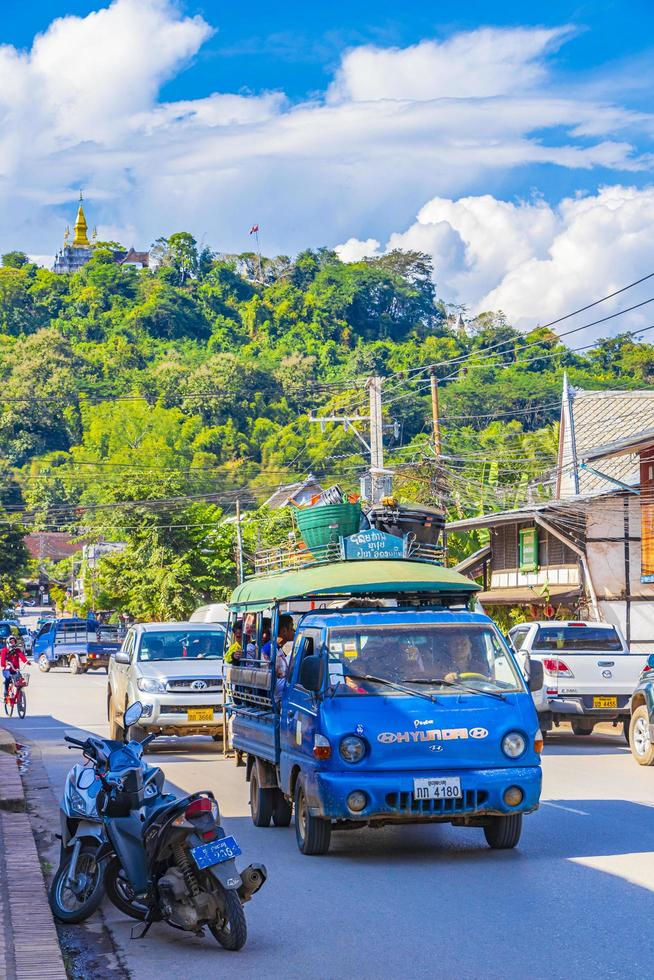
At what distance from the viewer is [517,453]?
6162 centimetres

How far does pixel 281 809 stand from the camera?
40.4 ft

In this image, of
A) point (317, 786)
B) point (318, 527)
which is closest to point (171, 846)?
point (317, 786)

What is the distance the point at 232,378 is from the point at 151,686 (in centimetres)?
8644

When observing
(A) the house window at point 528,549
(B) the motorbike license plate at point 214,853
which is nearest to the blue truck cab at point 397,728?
(B) the motorbike license plate at point 214,853

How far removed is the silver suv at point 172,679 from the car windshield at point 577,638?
5321mm

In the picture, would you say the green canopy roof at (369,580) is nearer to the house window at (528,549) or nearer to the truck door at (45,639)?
the house window at (528,549)

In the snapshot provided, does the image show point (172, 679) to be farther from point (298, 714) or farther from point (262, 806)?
point (298, 714)

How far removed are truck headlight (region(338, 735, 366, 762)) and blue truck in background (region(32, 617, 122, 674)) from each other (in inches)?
1674

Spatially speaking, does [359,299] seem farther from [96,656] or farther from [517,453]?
[96,656]

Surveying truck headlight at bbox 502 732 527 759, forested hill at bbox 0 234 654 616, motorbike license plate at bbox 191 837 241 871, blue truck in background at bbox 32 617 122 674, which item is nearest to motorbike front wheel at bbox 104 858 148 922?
motorbike license plate at bbox 191 837 241 871

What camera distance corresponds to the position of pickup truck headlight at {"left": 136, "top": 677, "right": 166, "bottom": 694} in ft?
60.4

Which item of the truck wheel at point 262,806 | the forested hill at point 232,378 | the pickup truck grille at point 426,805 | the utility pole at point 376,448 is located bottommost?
the truck wheel at point 262,806

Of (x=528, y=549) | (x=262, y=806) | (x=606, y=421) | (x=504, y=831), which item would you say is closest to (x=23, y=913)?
(x=504, y=831)

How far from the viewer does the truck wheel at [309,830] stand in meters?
10.4
